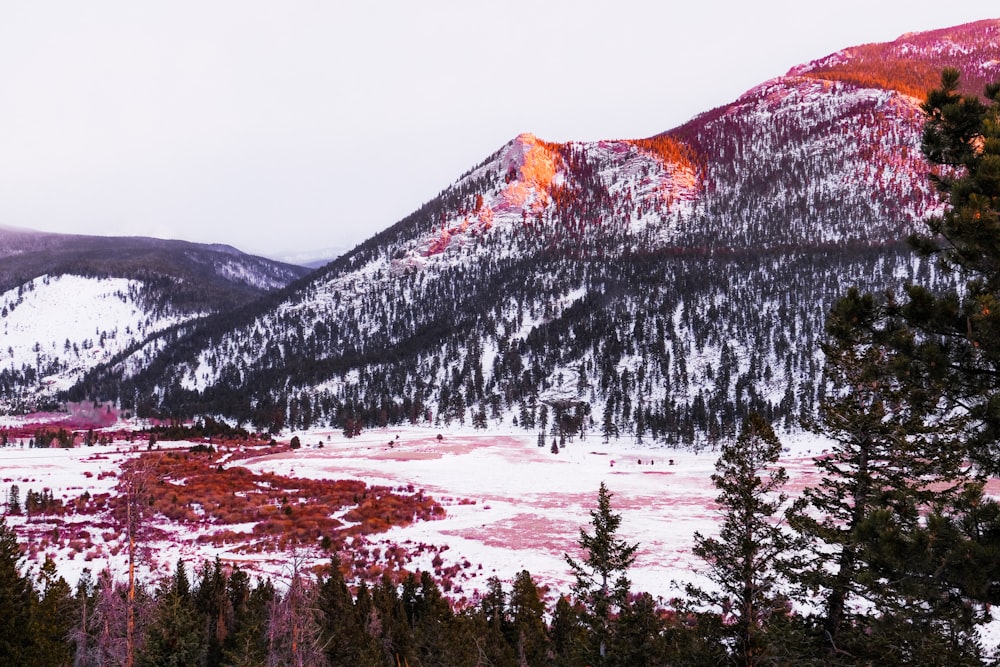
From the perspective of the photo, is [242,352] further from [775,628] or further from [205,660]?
[775,628]

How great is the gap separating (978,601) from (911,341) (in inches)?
117

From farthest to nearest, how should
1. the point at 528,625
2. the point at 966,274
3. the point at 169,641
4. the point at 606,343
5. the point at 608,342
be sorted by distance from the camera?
the point at 608,342
the point at 606,343
the point at 528,625
the point at 169,641
the point at 966,274

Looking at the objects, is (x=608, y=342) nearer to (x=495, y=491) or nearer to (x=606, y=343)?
(x=606, y=343)

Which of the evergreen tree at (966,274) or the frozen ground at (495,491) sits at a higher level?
the evergreen tree at (966,274)

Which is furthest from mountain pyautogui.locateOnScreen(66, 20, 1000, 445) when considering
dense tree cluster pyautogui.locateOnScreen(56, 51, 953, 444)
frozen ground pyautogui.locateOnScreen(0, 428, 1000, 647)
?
frozen ground pyautogui.locateOnScreen(0, 428, 1000, 647)

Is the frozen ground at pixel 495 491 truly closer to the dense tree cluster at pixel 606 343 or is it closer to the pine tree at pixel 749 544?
the pine tree at pixel 749 544

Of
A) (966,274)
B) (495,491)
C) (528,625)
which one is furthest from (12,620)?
(495,491)

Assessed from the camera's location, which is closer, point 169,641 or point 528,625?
point 169,641

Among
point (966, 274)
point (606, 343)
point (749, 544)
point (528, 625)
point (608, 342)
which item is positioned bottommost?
point (528, 625)

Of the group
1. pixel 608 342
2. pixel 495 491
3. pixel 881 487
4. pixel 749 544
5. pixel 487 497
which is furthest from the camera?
pixel 608 342

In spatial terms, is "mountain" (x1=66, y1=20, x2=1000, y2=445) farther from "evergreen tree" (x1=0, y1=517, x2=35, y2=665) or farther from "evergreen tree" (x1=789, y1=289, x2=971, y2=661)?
"evergreen tree" (x1=789, y1=289, x2=971, y2=661)

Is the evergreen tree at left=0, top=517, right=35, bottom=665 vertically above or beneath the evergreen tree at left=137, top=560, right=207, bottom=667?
above

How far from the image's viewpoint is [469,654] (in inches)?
690

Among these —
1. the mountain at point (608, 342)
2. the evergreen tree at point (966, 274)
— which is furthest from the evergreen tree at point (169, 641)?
the mountain at point (608, 342)
